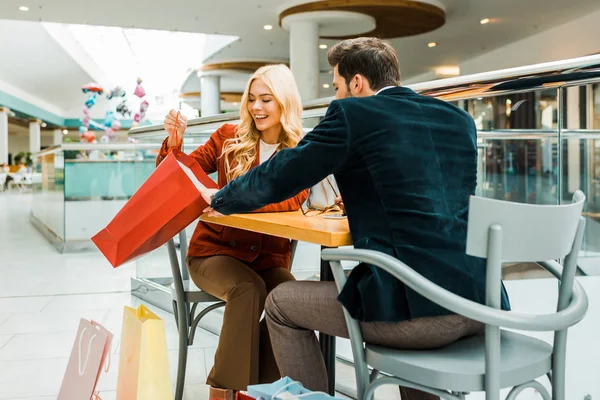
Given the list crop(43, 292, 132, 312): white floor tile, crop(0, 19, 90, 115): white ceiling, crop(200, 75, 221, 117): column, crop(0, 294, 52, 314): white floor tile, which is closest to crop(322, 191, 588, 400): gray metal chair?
crop(43, 292, 132, 312): white floor tile

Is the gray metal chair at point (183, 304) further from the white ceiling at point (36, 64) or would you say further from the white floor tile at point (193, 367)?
the white ceiling at point (36, 64)

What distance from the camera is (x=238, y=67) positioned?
15.2 meters

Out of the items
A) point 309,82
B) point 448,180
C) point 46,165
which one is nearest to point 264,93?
point 448,180

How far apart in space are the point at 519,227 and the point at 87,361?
1.29 metres

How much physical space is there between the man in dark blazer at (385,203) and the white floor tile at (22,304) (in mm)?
2745

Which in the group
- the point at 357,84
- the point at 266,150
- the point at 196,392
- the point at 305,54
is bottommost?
the point at 196,392

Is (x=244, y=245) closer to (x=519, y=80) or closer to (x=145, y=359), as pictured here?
(x=145, y=359)

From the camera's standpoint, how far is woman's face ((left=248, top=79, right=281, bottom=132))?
2.13m

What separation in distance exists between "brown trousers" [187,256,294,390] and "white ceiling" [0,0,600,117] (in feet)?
27.3

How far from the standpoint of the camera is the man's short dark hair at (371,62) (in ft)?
4.86

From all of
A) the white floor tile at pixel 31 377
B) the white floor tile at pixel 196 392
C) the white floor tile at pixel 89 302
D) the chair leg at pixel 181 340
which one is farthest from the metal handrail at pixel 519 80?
the white floor tile at pixel 89 302

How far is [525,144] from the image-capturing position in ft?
18.9

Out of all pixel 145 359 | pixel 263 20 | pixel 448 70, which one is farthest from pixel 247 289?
pixel 448 70

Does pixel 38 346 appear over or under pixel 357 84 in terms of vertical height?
under
